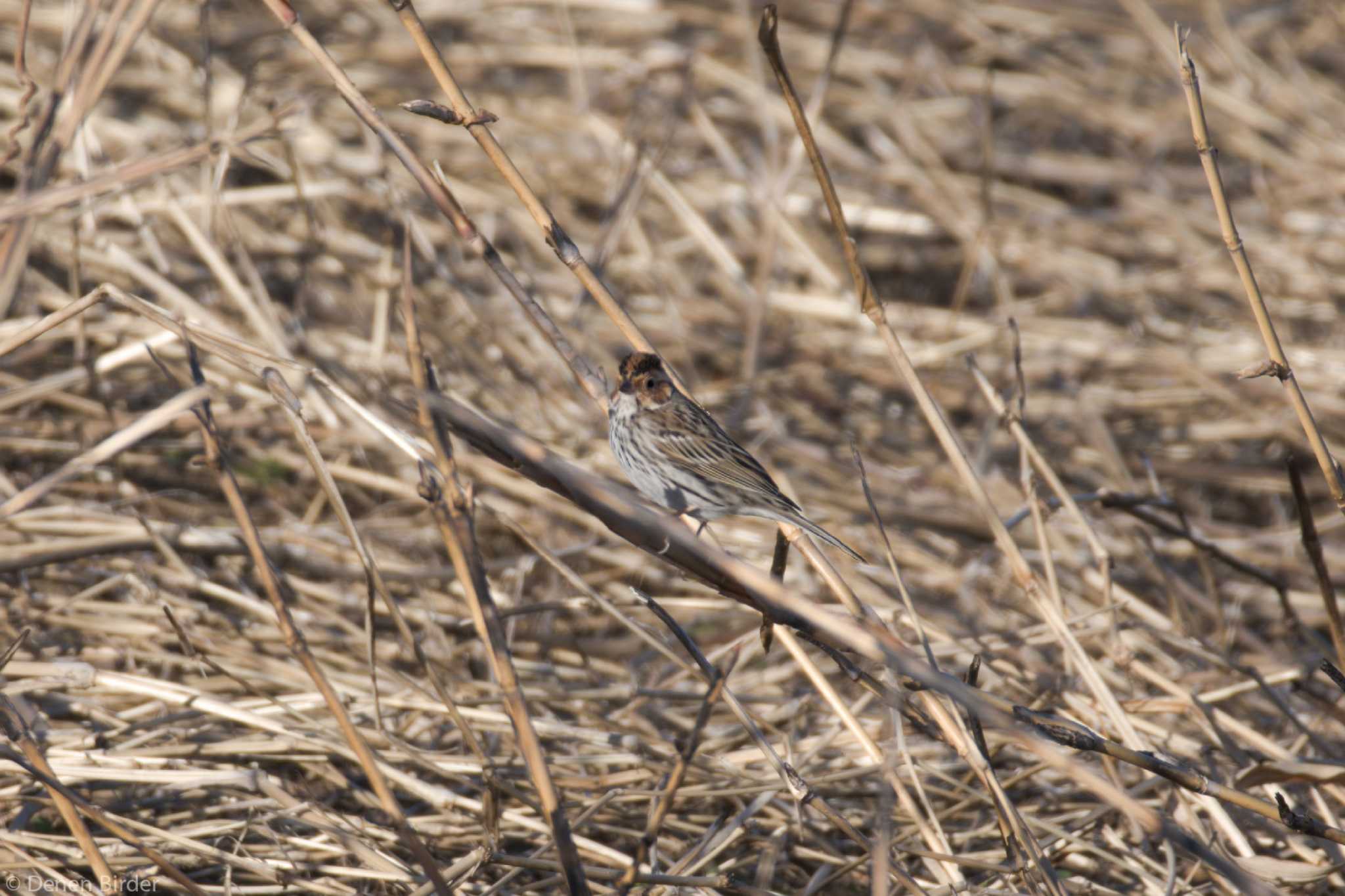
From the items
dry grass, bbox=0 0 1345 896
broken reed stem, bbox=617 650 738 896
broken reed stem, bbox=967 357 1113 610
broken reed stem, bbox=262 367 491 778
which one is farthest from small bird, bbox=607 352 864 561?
broken reed stem, bbox=617 650 738 896

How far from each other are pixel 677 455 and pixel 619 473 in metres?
1.07

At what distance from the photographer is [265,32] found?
260 inches

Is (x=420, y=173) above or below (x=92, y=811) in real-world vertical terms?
above

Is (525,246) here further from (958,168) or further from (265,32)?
(958,168)

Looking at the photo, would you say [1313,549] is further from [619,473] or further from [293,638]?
[619,473]

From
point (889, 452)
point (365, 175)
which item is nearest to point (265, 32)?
point (365, 175)

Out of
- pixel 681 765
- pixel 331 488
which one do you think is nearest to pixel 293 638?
pixel 331 488

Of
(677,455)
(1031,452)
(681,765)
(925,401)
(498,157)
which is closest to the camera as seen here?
(681,765)

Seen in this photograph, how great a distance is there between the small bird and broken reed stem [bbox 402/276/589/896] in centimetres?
145

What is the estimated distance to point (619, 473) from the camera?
486 centimetres

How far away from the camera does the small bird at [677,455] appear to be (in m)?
3.67

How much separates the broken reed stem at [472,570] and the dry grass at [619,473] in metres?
0.01

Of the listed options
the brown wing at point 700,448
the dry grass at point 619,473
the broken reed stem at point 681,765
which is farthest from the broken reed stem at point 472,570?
the brown wing at point 700,448

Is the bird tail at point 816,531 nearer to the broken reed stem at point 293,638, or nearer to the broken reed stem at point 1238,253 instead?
the broken reed stem at point 1238,253
